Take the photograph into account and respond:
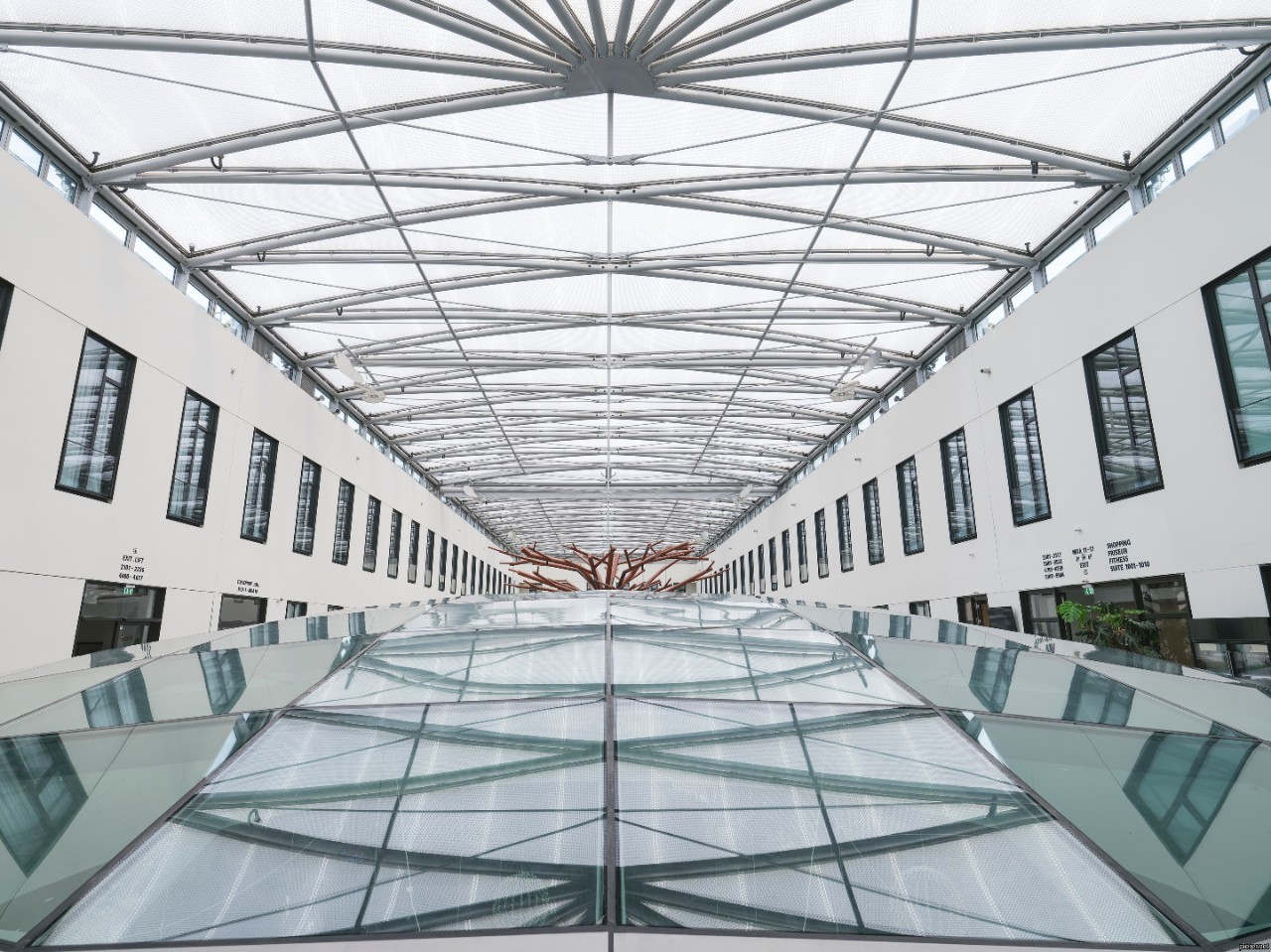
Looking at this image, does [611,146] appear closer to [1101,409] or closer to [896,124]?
[896,124]

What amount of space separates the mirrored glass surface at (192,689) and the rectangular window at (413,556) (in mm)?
32359

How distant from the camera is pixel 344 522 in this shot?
92.7ft

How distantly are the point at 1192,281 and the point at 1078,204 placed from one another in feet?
15.6

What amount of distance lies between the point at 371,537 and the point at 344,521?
332cm

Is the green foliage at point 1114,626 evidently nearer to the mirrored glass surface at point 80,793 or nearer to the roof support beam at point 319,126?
the mirrored glass surface at point 80,793

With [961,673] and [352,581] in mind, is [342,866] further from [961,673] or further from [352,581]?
[352,581]

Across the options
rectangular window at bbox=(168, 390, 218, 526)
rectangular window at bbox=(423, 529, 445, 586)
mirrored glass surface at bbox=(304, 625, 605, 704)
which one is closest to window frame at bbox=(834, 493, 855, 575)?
rectangular window at bbox=(423, 529, 445, 586)

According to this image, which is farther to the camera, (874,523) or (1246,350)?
(874,523)

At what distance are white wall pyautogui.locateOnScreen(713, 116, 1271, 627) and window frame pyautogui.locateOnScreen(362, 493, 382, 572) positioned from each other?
69.2 ft

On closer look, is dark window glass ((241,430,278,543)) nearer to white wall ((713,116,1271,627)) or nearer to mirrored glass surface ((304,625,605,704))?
mirrored glass surface ((304,625,605,704))

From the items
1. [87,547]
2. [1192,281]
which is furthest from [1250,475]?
[87,547]

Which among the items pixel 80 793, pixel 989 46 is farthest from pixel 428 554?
pixel 80 793

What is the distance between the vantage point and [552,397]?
95.0 ft

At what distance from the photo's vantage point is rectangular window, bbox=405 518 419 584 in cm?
3681
